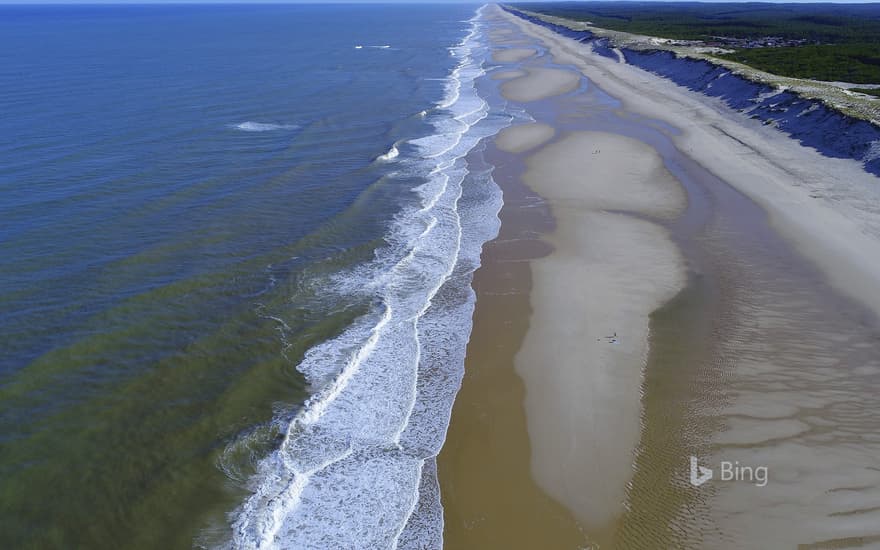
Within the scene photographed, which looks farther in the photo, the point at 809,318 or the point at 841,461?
the point at 809,318

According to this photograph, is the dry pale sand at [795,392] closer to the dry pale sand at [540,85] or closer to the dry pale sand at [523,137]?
the dry pale sand at [523,137]

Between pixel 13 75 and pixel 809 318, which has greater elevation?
pixel 809 318

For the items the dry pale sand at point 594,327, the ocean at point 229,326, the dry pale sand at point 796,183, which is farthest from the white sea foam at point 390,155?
the dry pale sand at point 796,183

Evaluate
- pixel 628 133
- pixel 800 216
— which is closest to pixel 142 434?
pixel 800 216

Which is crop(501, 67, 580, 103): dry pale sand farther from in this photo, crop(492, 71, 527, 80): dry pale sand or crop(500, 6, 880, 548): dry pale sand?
crop(500, 6, 880, 548): dry pale sand

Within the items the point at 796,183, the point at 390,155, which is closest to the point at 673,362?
the point at 796,183

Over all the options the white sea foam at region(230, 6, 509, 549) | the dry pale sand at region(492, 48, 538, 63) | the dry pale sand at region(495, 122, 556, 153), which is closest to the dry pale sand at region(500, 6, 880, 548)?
the white sea foam at region(230, 6, 509, 549)

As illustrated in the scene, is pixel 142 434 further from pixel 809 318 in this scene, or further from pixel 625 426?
pixel 809 318

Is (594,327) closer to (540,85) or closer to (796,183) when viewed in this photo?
(796,183)
